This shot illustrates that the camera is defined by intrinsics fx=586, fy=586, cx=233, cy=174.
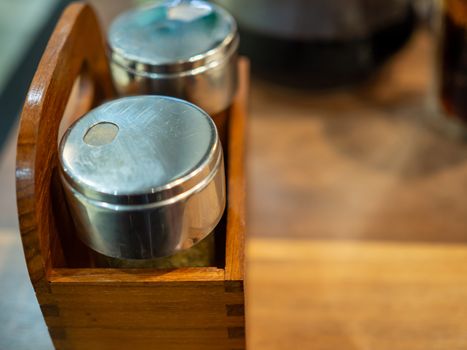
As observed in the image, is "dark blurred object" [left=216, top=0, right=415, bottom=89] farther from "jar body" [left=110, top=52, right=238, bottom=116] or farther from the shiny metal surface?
"jar body" [left=110, top=52, right=238, bottom=116]

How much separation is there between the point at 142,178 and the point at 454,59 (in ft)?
1.82

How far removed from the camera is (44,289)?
0.39 m

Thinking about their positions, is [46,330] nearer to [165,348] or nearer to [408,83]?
[165,348]

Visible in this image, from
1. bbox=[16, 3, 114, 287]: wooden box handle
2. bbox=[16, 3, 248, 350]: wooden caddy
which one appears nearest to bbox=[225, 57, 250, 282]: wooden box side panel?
bbox=[16, 3, 248, 350]: wooden caddy

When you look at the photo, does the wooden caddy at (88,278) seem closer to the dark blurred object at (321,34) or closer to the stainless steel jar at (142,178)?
the stainless steel jar at (142,178)

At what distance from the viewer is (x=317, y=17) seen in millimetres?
782

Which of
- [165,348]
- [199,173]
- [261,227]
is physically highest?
[199,173]

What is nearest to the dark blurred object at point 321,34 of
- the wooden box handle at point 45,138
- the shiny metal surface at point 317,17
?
the shiny metal surface at point 317,17

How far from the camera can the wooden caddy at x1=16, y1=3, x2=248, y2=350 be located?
1.22 feet

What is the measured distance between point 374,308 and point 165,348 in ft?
0.80

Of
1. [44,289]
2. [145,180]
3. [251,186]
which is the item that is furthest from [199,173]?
[251,186]

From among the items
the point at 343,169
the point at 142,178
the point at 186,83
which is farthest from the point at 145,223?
the point at 343,169

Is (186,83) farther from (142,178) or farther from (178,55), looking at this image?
(142,178)

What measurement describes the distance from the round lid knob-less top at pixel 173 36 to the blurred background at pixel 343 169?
185mm
